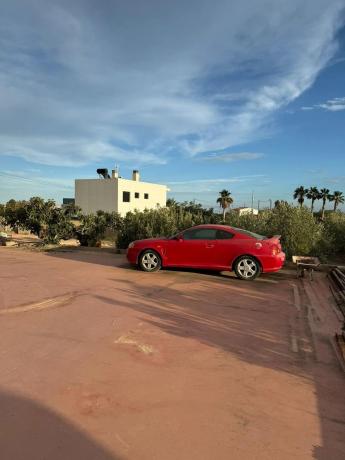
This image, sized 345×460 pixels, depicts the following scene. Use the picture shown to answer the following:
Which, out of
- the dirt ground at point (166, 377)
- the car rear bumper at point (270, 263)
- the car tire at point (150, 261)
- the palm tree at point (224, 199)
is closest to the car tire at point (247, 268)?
the car rear bumper at point (270, 263)

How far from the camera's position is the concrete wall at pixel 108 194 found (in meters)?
45.9

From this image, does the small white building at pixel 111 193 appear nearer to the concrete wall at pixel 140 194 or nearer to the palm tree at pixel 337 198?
the concrete wall at pixel 140 194

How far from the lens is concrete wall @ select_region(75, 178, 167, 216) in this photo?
45938 mm

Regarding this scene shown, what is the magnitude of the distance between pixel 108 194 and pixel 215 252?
37458 mm

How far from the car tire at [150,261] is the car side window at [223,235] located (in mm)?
1735

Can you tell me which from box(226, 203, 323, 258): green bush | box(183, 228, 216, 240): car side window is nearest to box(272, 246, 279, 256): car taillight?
box(183, 228, 216, 240): car side window

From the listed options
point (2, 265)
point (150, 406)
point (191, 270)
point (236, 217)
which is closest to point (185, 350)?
point (150, 406)

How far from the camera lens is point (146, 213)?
15.7 meters

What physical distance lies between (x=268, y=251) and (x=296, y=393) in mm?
6187

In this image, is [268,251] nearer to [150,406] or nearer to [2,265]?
[150,406]

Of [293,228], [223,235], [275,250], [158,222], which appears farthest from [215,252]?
[158,222]

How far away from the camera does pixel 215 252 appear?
404 inches

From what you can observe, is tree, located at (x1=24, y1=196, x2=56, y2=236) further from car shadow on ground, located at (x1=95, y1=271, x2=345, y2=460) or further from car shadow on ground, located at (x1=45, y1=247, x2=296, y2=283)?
car shadow on ground, located at (x1=95, y1=271, x2=345, y2=460)

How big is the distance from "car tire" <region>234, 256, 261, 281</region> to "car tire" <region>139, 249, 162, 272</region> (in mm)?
2158
